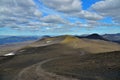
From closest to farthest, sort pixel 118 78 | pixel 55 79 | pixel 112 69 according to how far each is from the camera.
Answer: pixel 118 78 < pixel 55 79 < pixel 112 69

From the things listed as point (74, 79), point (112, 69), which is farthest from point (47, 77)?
point (112, 69)

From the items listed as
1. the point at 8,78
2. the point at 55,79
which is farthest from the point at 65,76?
the point at 8,78

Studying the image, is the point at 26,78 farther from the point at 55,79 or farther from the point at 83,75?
the point at 83,75

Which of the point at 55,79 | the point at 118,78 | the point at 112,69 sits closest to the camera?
the point at 118,78

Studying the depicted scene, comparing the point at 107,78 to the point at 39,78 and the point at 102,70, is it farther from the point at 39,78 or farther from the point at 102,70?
the point at 39,78

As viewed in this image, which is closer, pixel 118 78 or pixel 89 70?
pixel 118 78

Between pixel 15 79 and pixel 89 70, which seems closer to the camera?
pixel 15 79

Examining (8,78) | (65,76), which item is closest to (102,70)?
(65,76)

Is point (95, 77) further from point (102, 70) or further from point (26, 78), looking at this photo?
point (26, 78)
